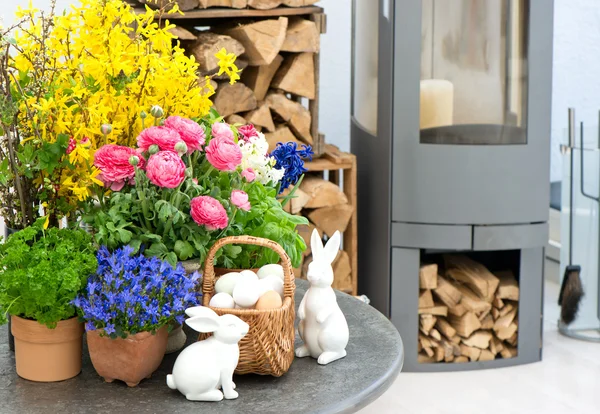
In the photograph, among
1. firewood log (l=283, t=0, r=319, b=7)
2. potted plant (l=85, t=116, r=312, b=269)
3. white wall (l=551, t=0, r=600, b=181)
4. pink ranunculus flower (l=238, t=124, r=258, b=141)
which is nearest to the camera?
potted plant (l=85, t=116, r=312, b=269)

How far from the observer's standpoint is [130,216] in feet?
4.41

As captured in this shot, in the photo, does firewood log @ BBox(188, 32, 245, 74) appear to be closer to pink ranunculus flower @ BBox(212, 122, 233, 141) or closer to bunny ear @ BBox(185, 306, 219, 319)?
pink ranunculus flower @ BBox(212, 122, 233, 141)

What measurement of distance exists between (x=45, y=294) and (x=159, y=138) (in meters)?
0.28

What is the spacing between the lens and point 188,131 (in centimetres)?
134

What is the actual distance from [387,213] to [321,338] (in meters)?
1.57

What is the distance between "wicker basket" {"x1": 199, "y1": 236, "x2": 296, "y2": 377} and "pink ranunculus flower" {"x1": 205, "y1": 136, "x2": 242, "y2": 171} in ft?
0.36

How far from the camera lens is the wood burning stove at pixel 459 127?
281 centimetres

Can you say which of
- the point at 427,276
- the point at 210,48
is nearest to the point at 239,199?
the point at 210,48

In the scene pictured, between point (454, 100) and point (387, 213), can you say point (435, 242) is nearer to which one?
point (387, 213)

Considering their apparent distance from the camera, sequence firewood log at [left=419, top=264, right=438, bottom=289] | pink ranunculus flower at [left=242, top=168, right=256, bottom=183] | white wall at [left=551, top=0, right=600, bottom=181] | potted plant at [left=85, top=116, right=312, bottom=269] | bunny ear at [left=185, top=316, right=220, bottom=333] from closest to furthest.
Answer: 1. bunny ear at [left=185, top=316, right=220, bottom=333]
2. potted plant at [left=85, top=116, right=312, bottom=269]
3. pink ranunculus flower at [left=242, top=168, right=256, bottom=183]
4. firewood log at [left=419, top=264, right=438, bottom=289]
5. white wall at [left=551, top=0, right=600, bottom=181]

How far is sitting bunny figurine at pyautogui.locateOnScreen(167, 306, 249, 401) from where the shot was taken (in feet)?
3.98

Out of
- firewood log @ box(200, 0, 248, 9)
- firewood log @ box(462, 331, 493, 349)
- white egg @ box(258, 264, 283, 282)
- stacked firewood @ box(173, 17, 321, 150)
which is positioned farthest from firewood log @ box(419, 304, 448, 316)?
white egg @ box(258, 264, 283, 282)

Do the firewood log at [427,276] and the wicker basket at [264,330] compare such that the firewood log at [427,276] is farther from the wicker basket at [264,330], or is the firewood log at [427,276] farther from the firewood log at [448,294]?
the wicker basket at [264,330]

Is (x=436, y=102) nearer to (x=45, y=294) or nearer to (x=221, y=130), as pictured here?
Answer: (x=221, y=130)
